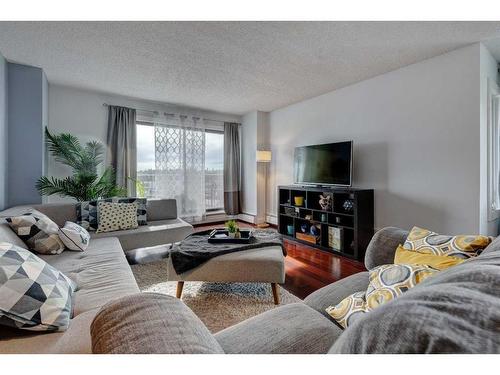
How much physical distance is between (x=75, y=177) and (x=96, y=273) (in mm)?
2380

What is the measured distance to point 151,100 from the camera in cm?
409

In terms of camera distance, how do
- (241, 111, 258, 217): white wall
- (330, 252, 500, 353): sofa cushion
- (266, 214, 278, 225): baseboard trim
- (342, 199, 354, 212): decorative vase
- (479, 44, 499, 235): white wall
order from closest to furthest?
(330, 252, 500, 353): sofa cushion
(479, 44, 499, 235): white wall
(342, 199, 354, 212): decorative vase
(266, 214, 278, 225): baseboard trim
(241, 111, 258, 217): white wall

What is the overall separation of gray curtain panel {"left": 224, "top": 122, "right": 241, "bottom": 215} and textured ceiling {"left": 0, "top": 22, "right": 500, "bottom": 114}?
5.10 feet

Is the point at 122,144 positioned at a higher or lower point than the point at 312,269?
higher

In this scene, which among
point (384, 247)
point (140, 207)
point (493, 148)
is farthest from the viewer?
point (140, 207)

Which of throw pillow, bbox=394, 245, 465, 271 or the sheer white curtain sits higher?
the sheer white curtain

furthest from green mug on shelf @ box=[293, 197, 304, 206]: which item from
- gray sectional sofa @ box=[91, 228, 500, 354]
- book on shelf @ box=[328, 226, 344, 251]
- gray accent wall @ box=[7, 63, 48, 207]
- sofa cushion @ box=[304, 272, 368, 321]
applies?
gray accent wall @ box=[7, 63, 48, 207]

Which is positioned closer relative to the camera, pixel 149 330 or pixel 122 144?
pixel 149 330

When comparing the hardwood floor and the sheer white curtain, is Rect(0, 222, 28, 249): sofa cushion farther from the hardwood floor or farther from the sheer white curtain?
the sheer white curtain

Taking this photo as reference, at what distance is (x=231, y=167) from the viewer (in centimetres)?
508

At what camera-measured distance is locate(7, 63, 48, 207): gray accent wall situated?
2807 mm

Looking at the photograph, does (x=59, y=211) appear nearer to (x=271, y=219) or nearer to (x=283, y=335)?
(x=283, y=335)

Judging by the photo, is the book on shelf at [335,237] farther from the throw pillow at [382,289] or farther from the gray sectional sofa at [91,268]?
the throw pillow at [382,289]

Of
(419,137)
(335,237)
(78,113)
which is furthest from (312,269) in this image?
(78,113)
